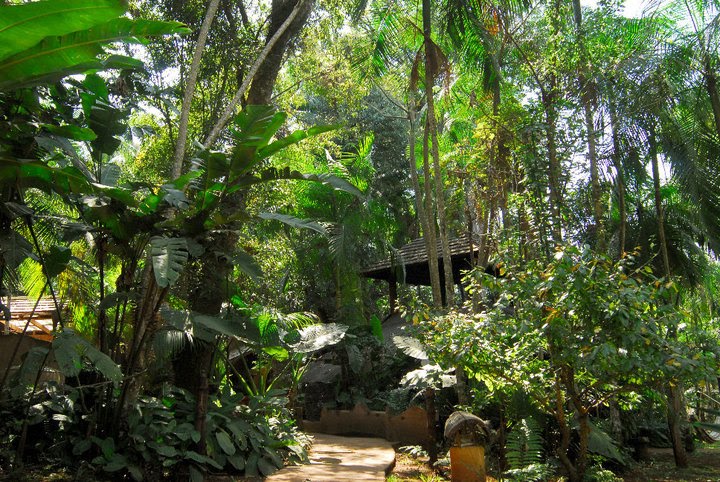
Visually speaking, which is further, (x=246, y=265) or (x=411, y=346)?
(x=411, y=346)

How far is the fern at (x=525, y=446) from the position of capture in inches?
319

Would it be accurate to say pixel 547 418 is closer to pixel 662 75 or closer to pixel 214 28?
pixel 662 75

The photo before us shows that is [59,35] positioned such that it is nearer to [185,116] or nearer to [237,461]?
[185,116]

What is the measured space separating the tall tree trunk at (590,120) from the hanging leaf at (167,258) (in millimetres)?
6620

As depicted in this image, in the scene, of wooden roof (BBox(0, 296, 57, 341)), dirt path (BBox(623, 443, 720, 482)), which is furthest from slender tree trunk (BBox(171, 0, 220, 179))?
dirt path (BBox(623, 443, 720, 482))

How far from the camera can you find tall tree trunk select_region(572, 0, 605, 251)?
33.0 ft

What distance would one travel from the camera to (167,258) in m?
5.72

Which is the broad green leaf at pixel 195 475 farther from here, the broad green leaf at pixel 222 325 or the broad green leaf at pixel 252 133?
the broad green leaf at pixel 252 133

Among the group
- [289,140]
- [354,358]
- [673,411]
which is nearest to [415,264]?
[354,358]

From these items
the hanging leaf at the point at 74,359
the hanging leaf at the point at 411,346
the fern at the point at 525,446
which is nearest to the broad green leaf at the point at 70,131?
the hanging leaf at the point at 74,359

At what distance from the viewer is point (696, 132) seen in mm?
11875

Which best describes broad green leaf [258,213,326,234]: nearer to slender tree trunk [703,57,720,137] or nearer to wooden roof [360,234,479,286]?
slender tree trunk [703,57,720,137]

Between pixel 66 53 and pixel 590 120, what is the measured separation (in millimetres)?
8599

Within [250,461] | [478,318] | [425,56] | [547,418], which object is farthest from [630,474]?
[425,56]
